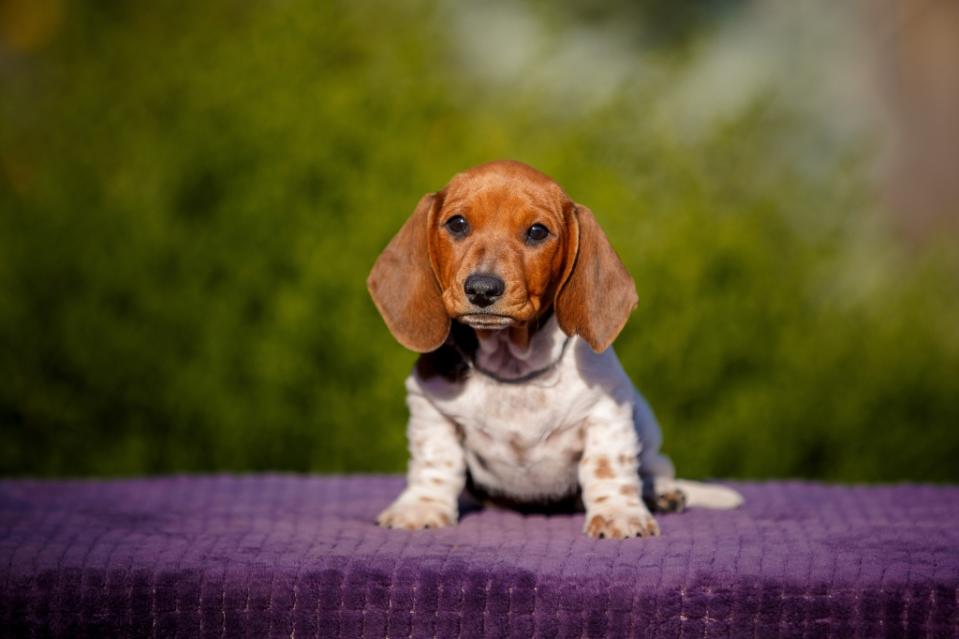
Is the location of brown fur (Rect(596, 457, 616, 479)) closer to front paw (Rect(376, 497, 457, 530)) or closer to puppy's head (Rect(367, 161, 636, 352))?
puppy's head (Rect(367, 161, 636, 352))

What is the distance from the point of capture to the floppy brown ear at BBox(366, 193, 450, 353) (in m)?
3.61

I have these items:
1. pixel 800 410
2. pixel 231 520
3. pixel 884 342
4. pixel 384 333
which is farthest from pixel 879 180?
pixel 231 520

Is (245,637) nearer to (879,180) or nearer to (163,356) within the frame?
(163,356)

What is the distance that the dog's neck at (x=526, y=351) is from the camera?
12.2ft

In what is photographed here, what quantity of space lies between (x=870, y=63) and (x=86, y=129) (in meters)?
5.69

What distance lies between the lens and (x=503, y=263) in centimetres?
338

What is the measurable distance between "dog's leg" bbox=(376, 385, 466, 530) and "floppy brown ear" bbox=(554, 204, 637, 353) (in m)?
0.53

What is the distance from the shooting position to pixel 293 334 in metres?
6.34

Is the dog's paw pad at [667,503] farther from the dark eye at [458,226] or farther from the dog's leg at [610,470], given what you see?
the dark eye at [458,226]

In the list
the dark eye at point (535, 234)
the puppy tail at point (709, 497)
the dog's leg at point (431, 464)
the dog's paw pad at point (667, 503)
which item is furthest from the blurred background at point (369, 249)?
the dark eye at point (535, 234)

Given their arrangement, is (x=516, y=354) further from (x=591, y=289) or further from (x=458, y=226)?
(x=458, y=226)

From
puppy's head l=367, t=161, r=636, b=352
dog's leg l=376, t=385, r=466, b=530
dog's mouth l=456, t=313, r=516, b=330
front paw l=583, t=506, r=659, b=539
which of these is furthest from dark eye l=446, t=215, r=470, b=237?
front paw l=583, t=506, r=659, b=539

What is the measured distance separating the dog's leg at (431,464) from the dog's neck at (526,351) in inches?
9.2

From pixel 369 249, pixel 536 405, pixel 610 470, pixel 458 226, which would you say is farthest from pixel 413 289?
pixel 369 249
